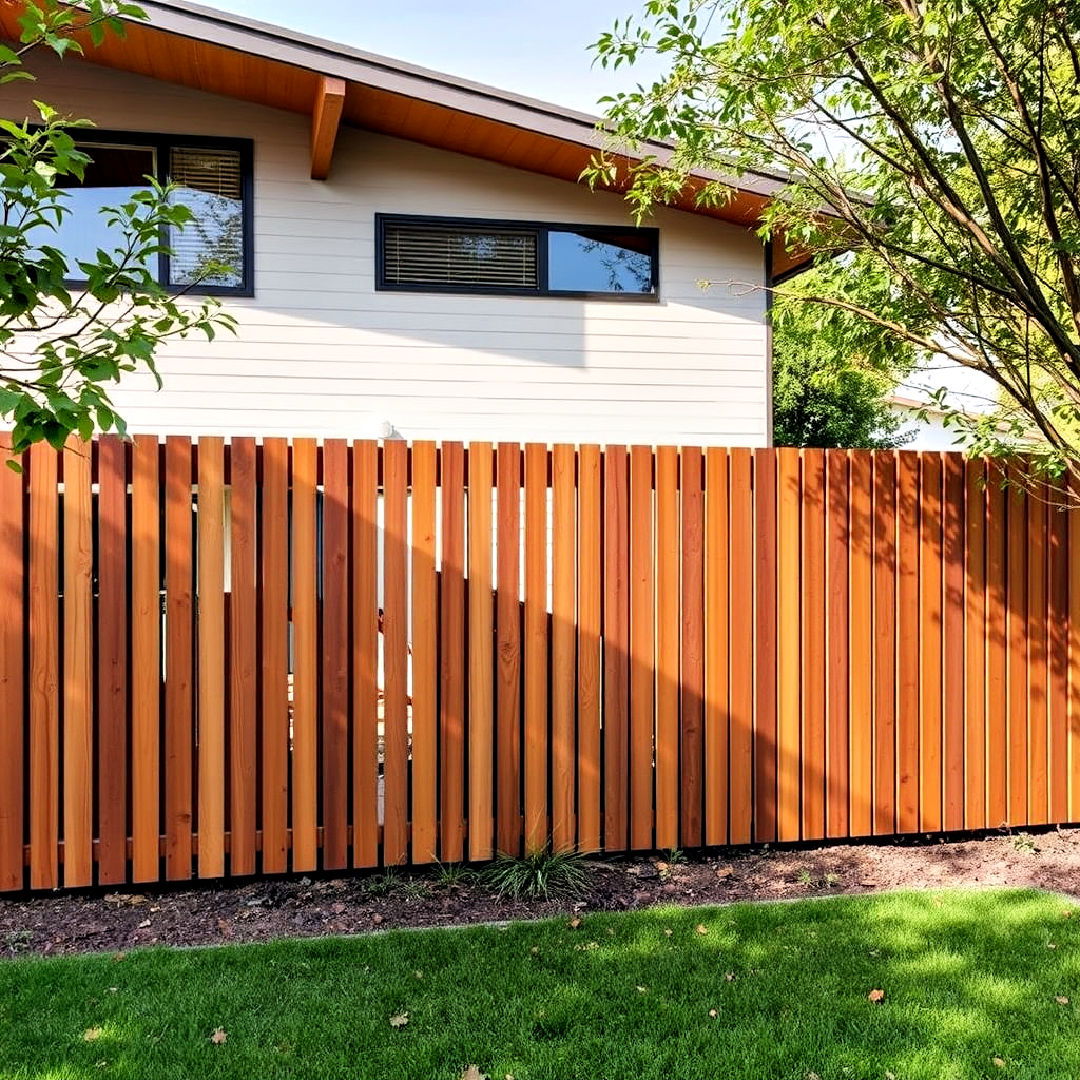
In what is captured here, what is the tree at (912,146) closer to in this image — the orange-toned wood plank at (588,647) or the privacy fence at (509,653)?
the privacy fence at (509,653)

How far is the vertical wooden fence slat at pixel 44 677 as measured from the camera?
350 centimetres

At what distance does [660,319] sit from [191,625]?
463 cm

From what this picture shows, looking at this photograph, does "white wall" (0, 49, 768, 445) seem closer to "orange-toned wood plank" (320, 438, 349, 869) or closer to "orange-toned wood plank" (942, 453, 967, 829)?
"orange-toned wood plank" (942, 453, 967, 829)

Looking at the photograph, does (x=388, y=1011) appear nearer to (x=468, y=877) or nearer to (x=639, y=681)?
(x=468, y=877)

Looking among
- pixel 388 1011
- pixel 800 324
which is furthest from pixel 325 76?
pixel 388 1011

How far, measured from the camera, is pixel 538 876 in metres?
3.71

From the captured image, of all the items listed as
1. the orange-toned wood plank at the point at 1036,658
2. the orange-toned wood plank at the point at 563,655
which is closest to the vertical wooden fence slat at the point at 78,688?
the orange-toned wood plank at the point at 563,655

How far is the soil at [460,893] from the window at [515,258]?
177 inches

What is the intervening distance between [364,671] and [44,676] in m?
1.32

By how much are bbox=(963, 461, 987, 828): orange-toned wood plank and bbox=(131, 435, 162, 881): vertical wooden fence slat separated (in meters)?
3.96

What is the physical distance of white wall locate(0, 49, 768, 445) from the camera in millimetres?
6262

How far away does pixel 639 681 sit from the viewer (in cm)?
400

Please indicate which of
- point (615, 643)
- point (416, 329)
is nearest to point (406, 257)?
point (416, 329)

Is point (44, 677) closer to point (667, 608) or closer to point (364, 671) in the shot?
point (364, 671)
